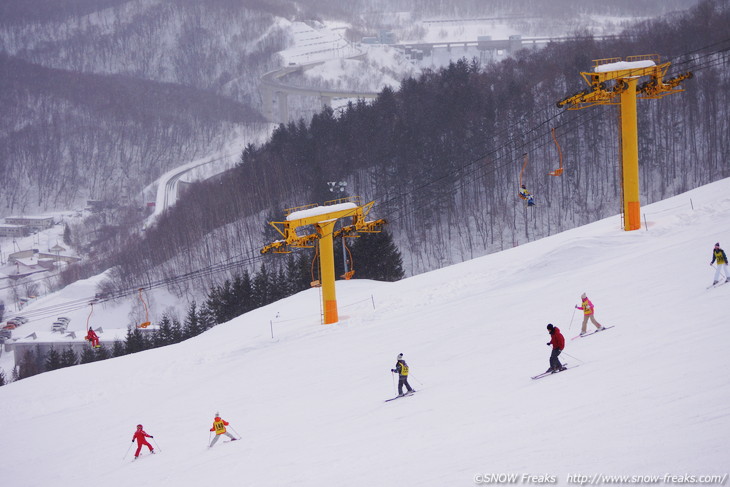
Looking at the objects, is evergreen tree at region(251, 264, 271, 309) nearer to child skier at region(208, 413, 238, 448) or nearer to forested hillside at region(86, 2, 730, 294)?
forested hillside at region(86, 2, 730, 294)

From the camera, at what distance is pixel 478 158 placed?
61688 mm

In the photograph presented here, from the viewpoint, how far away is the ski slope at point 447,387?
10.6 meters

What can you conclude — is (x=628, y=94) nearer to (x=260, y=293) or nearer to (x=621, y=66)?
(x=621, y=66)

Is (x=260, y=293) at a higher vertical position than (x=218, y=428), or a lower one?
higher

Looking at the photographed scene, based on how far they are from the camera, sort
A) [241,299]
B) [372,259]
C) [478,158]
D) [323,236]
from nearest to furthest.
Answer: [323,236]
[372,259]
[241,299]
[478,158]

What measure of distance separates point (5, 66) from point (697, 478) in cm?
20074

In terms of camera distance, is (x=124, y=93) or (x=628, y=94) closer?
(x=628, y=94)

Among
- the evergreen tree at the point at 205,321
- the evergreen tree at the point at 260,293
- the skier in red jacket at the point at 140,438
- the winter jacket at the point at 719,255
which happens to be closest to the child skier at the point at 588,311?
the winter jacket at the point at 719,255

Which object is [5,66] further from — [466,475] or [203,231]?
[466,475]

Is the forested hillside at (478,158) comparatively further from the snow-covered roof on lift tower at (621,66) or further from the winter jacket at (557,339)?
the winter jacket at (557,339)

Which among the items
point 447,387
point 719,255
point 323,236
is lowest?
point 447,387

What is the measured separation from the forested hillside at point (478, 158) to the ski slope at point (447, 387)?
28191 mm

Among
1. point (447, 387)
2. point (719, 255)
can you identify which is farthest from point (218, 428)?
point (719, 255)

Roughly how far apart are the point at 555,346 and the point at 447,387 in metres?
2.82
